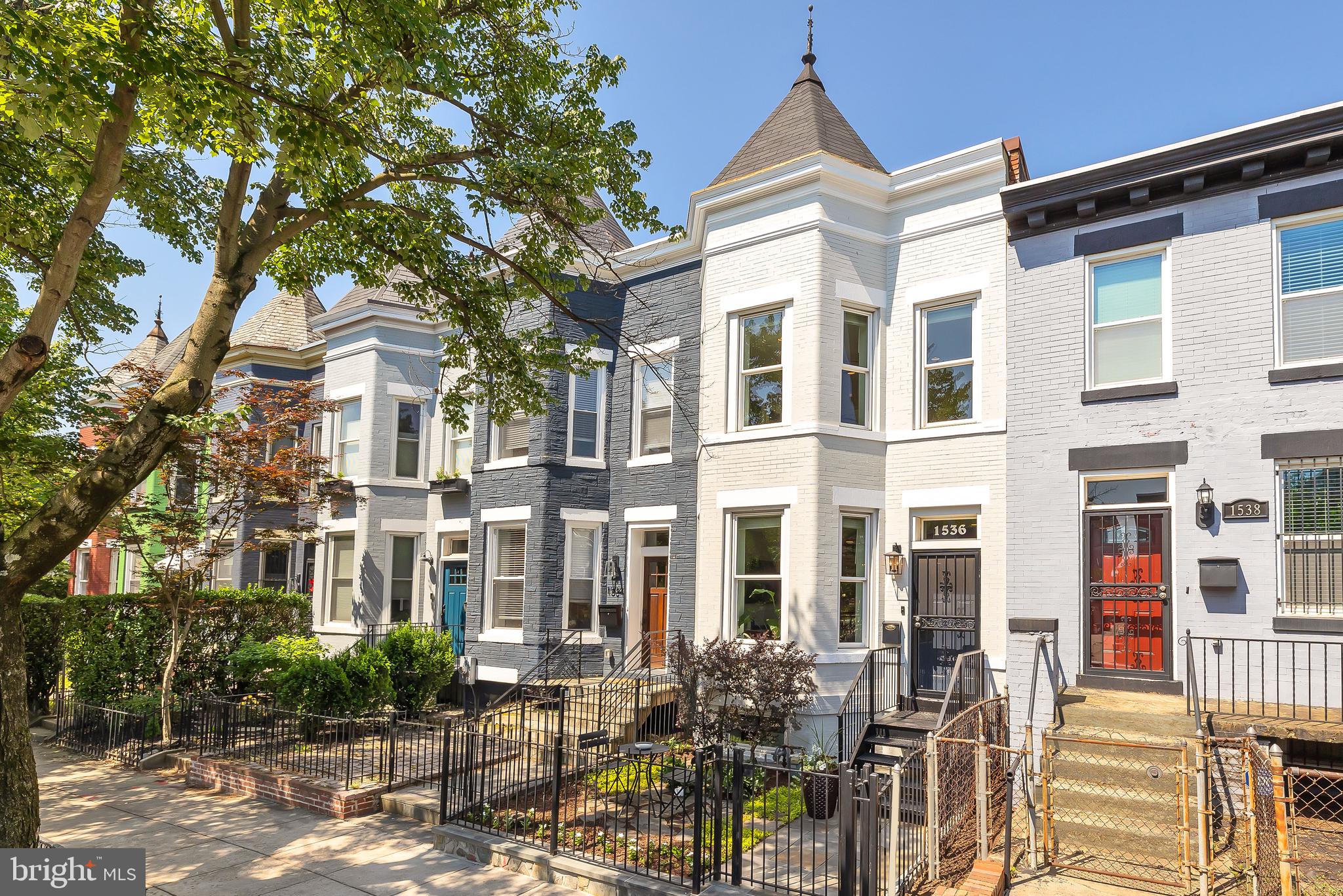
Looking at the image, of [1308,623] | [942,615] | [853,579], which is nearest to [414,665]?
[853,579]

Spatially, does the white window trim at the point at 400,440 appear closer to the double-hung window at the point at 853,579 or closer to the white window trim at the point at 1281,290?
the double-hung window at the point at 853,579

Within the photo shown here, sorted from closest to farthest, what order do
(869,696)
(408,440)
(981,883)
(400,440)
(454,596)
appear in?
(981,883) < (869,696) < (454,596) < (400,440) < (408,440)

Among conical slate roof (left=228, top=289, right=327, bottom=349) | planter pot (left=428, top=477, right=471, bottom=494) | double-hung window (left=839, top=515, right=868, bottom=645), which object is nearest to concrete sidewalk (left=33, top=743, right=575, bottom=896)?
double-hung window (left=839, top=515, right=868, bottom=645)

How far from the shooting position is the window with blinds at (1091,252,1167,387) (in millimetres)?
10969

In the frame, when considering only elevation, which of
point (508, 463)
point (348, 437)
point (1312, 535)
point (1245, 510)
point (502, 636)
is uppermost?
point (348, 437)

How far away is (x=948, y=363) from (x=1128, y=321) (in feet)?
9.68

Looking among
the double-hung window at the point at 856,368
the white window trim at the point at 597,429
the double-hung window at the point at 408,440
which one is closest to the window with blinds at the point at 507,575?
the white window trim at the point at 597,429

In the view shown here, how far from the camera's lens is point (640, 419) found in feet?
55.8

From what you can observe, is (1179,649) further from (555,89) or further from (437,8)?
(437,8)

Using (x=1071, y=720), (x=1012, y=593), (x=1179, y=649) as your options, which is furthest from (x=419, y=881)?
(x=1179, y=649)

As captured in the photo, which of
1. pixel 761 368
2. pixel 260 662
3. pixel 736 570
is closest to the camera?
pixel 736 570

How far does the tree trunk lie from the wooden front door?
10112mm

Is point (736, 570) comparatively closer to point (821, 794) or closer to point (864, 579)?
point (864, 579)

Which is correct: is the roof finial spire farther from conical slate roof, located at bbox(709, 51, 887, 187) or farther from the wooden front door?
the wooden front door
